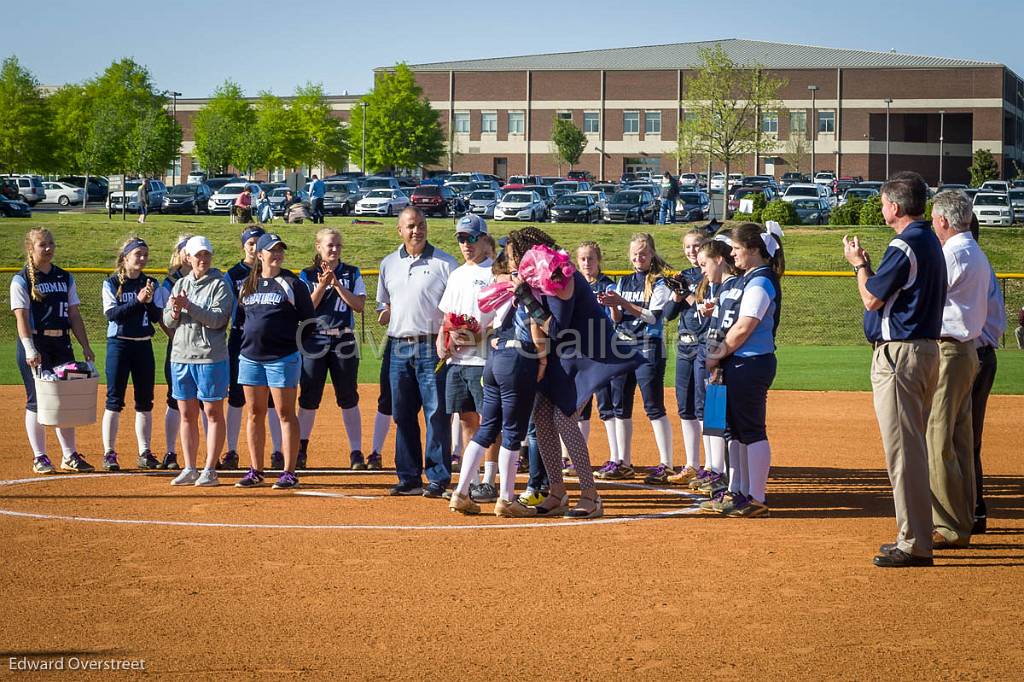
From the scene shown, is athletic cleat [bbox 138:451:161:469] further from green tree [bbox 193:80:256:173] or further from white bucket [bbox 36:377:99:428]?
green tree [bbox 193:80:256:173]

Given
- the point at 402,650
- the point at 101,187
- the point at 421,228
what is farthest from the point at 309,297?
the point at 101,187

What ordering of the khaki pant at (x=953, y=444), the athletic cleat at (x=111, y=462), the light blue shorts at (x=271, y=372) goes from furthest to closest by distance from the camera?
the athletic cleat at (x=111, y=462) → the light blue shorts at (x=271, y=372) → the khaki pant at (x=953, y=444)

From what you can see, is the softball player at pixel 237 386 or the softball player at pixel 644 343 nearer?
the softball player at pixel 644 343

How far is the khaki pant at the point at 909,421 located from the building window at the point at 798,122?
83006 millimetres

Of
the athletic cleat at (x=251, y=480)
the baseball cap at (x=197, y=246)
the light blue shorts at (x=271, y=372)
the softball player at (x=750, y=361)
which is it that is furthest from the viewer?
the athletic cleat at (x=251, y=480)

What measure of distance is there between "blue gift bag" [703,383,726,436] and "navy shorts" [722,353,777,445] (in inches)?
12.3

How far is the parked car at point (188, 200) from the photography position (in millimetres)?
48844

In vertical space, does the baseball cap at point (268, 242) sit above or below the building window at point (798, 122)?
below

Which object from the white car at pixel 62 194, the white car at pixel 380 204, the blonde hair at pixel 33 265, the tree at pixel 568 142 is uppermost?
the tree at pixel 568 142

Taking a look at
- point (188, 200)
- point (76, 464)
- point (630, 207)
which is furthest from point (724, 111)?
point (76, 464)

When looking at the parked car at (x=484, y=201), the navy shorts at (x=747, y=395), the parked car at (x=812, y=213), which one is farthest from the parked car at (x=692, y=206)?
the navy shorts at (x=747, y=395)

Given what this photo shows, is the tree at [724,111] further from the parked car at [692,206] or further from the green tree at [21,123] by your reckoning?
the green tree at [21,123]

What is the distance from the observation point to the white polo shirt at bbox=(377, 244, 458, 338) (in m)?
9.27

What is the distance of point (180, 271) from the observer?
409 inches
